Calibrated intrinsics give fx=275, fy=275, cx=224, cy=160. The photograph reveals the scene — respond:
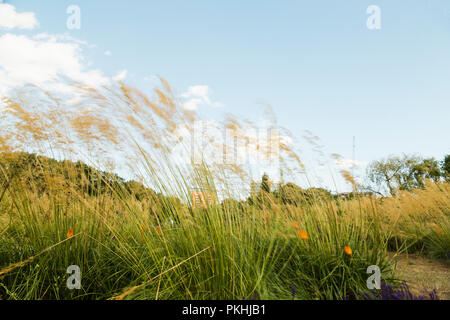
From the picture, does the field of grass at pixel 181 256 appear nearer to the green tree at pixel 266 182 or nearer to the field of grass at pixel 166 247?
the field of grass at pixel 166 247

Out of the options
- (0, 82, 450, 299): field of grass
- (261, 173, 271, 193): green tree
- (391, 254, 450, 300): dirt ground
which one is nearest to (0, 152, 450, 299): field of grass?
(0, 82, 450, 299): field of grass

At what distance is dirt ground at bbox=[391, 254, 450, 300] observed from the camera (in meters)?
2.24

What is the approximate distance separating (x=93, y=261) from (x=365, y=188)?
2538 millimetres

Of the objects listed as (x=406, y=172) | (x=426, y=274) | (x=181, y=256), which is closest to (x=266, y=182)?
(x=181, y=256)

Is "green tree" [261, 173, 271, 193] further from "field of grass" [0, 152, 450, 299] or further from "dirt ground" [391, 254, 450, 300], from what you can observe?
"dirt ground" [391, 254, 450, 300]

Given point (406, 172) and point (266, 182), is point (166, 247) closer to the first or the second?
point (266, 182)

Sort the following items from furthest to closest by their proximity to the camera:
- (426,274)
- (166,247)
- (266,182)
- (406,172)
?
(406,172), (266,182), (426,274), (166,247)

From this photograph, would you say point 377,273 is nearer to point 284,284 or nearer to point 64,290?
point 284,284

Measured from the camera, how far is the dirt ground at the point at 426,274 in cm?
224

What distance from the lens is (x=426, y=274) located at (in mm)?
2842

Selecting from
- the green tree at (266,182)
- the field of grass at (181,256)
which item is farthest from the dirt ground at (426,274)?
the green tree at (266,182)
